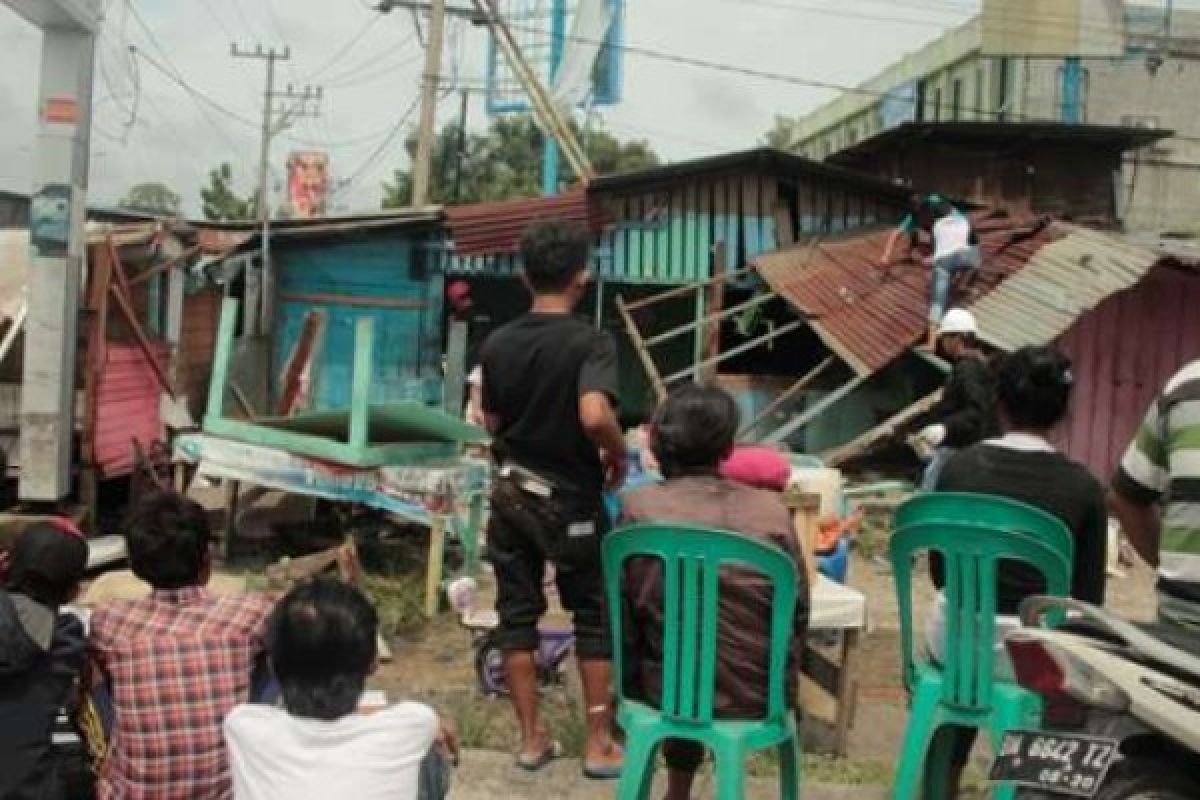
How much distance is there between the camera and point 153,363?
9.91m

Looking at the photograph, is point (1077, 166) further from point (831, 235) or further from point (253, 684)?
point (253, 684)

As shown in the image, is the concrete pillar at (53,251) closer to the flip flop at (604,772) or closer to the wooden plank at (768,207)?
the flip flop at (604,772)

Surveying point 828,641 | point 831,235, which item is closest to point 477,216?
point 831,235

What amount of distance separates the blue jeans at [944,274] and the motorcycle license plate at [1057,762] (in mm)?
9666

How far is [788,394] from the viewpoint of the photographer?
13.3 metres

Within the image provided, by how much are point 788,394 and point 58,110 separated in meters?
7.44

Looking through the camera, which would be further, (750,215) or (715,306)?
(750,215)

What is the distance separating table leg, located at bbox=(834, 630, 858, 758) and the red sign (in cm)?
637

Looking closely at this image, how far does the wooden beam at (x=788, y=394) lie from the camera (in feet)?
43.0

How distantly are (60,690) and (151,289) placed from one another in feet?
26.6

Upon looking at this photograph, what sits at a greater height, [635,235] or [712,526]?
[635,235]

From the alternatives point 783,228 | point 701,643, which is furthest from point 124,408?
point 783,228

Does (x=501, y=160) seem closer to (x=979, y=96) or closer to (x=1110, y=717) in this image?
(x=979, y=96)

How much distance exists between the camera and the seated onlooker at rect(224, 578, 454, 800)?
2.55m
